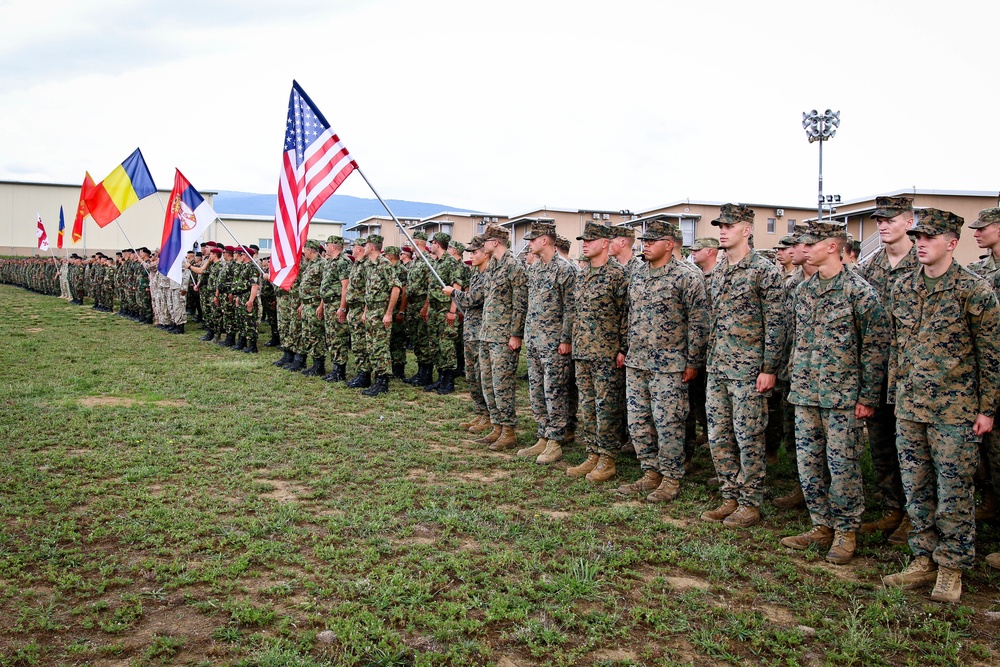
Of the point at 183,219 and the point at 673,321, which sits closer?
the point at 673,321

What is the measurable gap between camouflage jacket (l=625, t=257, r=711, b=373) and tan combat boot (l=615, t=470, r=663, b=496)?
91cm

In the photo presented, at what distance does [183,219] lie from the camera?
1355 cm

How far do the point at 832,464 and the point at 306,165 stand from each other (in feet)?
21.7

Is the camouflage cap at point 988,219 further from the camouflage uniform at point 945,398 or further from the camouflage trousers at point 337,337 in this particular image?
the camouflage trousers at point 337,337

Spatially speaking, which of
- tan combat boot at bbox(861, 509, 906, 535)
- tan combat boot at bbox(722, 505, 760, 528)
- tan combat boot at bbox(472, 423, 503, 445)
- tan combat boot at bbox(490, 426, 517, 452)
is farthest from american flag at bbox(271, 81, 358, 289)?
tan combat boot at bbox(861, 509, 906, 535)

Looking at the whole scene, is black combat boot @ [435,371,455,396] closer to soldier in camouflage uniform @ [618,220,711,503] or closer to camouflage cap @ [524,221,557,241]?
camouflage cap @ [524,221,557,241]

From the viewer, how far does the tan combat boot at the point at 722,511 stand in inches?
205

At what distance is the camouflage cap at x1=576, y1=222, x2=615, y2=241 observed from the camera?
627 cm

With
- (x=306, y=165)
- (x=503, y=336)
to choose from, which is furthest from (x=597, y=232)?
(x=306, y=165)

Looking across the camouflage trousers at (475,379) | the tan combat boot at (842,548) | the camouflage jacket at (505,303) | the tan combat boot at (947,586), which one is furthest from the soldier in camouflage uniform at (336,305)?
the tan combat boot at (947,586)

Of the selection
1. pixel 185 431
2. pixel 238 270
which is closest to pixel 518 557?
pixel 185 431

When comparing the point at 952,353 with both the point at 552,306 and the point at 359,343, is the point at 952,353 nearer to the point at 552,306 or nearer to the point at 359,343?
the point at 552,306

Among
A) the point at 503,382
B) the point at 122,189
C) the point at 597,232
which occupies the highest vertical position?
the point at 122,189

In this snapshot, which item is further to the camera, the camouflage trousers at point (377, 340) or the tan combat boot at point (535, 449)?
the camouflage trousers at point (377, 340)
